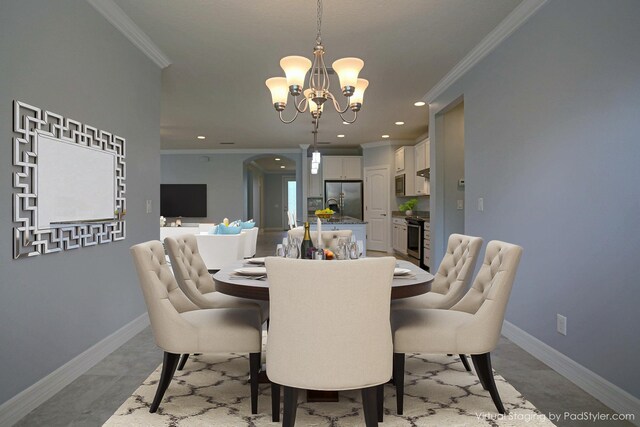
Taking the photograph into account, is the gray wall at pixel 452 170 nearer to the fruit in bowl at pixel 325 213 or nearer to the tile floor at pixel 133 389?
the fruit in bowl at pixel 325 213

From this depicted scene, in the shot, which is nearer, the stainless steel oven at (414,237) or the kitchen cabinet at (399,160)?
the stainless steel oven at (414,237)

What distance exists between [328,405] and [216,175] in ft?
29.4

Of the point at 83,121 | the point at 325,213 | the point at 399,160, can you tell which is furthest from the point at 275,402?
the point at 399,160

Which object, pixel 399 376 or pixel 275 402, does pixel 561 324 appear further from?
pixel 275 402

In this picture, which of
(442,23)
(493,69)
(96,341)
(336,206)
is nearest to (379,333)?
(96,341)

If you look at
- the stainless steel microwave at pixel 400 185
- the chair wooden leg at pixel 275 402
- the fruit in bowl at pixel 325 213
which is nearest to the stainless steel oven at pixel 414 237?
the stainless steel microwave at pixel 400 185

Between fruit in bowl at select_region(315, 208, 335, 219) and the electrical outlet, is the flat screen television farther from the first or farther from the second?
the electrical outlet

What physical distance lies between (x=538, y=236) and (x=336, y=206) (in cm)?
735

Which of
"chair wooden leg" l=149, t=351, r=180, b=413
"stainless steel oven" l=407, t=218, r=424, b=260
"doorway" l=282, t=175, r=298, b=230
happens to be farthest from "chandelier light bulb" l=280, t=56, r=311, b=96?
"doorway" l=282, t=175, r=298, b=230

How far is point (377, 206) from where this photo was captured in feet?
32.2

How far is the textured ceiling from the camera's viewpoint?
126 inches

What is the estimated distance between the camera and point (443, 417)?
7.07ft

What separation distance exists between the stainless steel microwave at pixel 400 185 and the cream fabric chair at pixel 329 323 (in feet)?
24.2

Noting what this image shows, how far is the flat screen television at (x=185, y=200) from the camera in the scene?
419 inches
